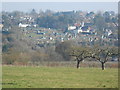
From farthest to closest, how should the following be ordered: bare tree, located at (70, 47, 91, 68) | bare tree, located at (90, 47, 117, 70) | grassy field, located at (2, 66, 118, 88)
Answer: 1. bare tree, located at (70, 47, 91, 68)
2. bare tree, located at (90, 47, 117, 70)
3. grassy field, located at (2, 66, 118, 88)

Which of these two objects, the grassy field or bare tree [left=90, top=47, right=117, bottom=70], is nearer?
the grassy field

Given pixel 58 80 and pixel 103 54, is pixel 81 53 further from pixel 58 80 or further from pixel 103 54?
pixel 58 80

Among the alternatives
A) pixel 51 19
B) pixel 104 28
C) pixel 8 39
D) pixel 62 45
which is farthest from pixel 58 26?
pixel 62 45

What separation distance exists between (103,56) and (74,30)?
14009 centimetres

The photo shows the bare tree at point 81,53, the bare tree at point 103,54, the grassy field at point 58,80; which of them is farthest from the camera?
the bare tree at point 81,53

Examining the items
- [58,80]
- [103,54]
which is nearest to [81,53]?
[103,54]

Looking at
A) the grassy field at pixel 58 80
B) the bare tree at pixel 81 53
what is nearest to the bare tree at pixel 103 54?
the bare tree at pixel 81 53

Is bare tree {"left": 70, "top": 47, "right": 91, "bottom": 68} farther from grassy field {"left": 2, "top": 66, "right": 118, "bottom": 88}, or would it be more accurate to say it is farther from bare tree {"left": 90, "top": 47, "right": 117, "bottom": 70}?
grassy field {"left": 2, "top": 66, "right": 118, "bottom": 88}

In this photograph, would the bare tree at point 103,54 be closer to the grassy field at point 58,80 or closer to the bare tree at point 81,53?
the bare tree at point 81,53

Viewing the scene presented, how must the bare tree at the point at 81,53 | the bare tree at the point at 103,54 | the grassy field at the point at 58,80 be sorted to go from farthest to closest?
the bare tree at the point at 81,53
the bare tree at the point at 103,54
the grassy field at the point at 58,80

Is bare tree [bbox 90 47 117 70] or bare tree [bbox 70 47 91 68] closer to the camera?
bare tree [bbox 90 47 117 70]

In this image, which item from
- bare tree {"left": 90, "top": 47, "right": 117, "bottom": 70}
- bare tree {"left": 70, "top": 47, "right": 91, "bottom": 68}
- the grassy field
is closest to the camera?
the grassy field

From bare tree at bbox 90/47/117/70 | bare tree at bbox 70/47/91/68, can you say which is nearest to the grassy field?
bare tree at bbox 90/47/117/70

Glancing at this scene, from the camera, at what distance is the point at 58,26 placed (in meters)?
192
